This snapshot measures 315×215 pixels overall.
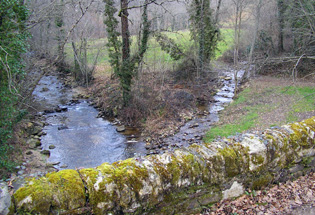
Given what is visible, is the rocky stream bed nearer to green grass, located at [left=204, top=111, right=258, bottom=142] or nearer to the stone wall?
green grass, located at [left=204, top=111, right=258, bottom=142]

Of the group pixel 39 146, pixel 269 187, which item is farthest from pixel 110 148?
pixel 269 187

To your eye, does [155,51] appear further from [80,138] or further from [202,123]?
[80,138]

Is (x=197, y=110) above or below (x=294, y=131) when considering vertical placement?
below

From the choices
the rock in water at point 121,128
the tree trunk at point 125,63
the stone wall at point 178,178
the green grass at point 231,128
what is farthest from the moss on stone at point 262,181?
the tree trunk at point 125,63

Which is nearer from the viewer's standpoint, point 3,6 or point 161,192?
point 161,192

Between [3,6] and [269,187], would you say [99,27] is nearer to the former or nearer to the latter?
[3,6]

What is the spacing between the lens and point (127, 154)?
1219cm

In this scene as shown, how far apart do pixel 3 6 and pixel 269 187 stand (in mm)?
10295

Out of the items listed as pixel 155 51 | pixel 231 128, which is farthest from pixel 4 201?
pixel 155 51

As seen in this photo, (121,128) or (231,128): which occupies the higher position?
(231,128)

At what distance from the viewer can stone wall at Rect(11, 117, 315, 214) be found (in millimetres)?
3096

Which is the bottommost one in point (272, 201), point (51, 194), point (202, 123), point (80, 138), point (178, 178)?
point (80, 138)

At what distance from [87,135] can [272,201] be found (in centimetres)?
1198

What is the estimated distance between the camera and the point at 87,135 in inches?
567
